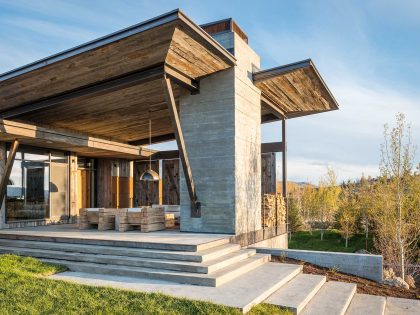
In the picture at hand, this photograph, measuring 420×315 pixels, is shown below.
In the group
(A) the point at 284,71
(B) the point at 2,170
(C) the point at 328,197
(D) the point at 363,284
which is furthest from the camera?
(C) the point at 328,197

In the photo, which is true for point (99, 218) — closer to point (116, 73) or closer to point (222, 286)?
point (116, 73)

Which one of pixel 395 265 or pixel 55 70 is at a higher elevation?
pixel 55 70

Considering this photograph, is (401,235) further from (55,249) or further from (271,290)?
(55,249)

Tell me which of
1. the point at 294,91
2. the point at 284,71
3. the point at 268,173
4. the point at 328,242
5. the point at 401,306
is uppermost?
the point at 284,71

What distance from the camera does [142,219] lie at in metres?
8.68

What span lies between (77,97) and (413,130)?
9159 millimetres

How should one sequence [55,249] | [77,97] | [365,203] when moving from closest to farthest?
[55,249], [77,97], [365,203]

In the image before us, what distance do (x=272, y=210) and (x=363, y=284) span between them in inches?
149

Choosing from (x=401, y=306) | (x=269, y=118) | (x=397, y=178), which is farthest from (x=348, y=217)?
(x=401, y=306)

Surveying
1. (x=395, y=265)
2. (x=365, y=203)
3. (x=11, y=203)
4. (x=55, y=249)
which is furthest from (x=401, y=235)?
(x=11, y=203)

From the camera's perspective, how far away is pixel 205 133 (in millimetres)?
8469

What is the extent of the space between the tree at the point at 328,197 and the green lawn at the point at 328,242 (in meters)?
2.46

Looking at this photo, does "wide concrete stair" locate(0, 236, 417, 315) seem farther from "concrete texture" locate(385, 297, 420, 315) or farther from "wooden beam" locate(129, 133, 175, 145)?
"wooden beam" locate(129, 133, 175, 145)

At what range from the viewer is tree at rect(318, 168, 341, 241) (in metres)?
24.0
